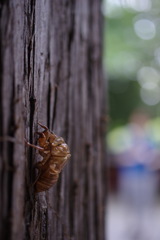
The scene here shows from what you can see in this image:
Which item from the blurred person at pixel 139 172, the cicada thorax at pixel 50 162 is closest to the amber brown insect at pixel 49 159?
the cicada thorax at pixel 50 162

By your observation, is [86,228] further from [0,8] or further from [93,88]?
[0,8]

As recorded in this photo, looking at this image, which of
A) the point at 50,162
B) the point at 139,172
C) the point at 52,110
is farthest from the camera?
the point at 139,172

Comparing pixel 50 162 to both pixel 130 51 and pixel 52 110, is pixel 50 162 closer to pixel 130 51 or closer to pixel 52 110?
pixel 52 110

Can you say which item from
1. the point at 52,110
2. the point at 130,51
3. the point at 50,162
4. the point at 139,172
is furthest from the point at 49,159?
the point at 130,51

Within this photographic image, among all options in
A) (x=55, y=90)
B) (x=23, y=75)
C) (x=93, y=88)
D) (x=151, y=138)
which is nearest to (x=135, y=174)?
(x=151, y=138)

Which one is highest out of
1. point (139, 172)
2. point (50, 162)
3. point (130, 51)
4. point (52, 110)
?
Answer: point (130, 51)

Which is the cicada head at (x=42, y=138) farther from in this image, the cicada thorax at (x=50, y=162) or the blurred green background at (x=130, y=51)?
the blurred green background at (x=130, y=51)
